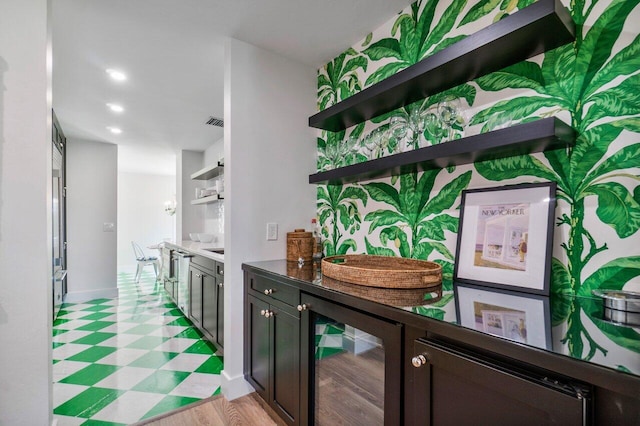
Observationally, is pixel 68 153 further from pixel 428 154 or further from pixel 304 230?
pixel 428 154

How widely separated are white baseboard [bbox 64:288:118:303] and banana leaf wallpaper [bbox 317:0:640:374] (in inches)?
185

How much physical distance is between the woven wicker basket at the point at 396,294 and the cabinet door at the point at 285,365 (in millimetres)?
402

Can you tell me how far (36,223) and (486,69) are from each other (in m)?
2.19

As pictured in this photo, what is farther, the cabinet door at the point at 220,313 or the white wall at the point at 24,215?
the cabinet door at the point at 220,313

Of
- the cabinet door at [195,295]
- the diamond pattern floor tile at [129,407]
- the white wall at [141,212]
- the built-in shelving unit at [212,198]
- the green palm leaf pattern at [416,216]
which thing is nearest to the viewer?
the green palm leaf pattern at [416,216]

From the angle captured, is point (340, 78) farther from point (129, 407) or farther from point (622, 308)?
point (129, 407)

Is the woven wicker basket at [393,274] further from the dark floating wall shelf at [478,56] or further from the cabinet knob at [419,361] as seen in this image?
the dark floating wall shelf at [478,56]

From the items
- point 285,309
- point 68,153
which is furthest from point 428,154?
point 68,153

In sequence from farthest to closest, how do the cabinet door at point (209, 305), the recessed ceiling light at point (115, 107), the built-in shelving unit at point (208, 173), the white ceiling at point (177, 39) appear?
the built-in shelving unit at point (208, 173), the recessed ceiling light at point (115, 107), the cabinet door at point (209, 305), the white ceiling at point (177, 39)

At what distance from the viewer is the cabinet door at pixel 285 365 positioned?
1.58 m

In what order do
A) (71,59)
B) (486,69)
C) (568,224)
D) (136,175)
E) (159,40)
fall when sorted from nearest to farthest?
1. (568,224)
2. (486,69)
3. (159,40)
4. (71,59)
5. (136,175)

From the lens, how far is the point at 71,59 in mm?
2354

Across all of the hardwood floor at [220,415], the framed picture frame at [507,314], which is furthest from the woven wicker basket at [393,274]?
the hardwood floor at [220,415]

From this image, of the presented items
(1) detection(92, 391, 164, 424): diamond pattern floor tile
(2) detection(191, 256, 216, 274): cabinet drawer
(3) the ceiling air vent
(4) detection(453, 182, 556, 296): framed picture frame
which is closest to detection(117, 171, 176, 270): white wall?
(3) the ceiling air vent
